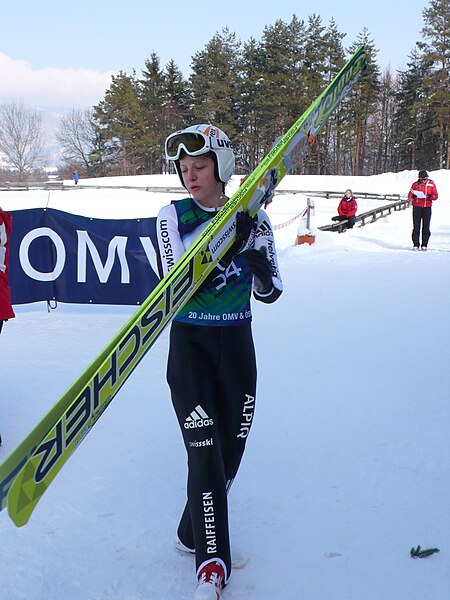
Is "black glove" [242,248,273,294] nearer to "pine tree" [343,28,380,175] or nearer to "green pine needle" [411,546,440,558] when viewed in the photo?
"green pine needle" [411,546,440,558]

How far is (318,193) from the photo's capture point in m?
35.8

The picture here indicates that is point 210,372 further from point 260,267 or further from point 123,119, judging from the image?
point 123,119

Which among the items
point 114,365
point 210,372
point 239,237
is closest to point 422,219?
point 239,237

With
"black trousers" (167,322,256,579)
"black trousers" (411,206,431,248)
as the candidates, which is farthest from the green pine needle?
"black trousers" (411,206,431,248)

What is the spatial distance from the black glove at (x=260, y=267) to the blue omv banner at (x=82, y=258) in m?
5.23

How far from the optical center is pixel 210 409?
241 centimetres

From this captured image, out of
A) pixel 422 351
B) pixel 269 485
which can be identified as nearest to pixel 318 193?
pixel 422 351

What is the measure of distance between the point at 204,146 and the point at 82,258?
552cm

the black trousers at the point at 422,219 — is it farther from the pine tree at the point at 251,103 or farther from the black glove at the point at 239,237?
the pine tree at the point at 251,103

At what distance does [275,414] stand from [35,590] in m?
2.43

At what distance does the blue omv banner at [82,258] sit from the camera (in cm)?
759

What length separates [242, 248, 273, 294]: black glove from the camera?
2.45 m

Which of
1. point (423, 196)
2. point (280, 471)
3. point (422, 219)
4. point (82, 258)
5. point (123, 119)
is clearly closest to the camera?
point (280, 471)

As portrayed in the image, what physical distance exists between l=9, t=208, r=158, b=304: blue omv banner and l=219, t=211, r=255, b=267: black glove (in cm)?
521
